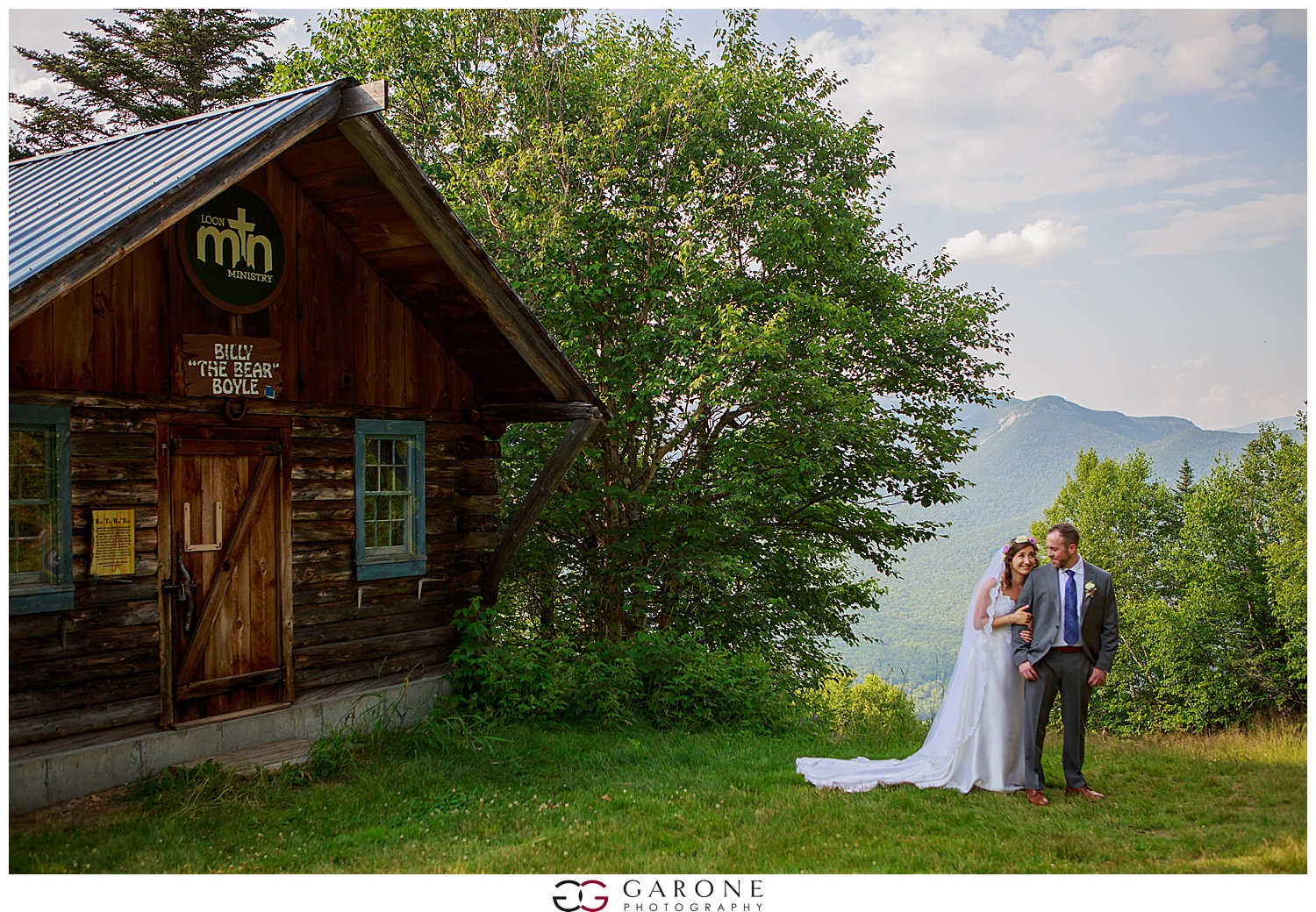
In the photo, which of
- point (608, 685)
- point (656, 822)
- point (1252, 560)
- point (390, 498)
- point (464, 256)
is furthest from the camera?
point (1252, 560)

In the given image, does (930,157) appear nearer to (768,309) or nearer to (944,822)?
(768,309)

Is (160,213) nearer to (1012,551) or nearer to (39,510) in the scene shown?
(39,510)

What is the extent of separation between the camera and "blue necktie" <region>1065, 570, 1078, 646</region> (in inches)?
252

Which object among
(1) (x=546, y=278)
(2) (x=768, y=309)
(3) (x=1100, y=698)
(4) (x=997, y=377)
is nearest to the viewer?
(1) (x=546, y=278)

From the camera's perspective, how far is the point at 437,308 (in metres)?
8.40

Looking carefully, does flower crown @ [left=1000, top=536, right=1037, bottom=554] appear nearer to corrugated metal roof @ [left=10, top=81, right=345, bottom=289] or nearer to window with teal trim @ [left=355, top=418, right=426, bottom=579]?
window with teal trim @ [left=355, top=418, right=426, bottom=579]

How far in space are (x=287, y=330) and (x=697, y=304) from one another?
607 centimetres

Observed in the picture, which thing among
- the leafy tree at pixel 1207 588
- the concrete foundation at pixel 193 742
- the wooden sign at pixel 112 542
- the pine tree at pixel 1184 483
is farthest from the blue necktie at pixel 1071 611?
the pine tree at pixel 1184 483

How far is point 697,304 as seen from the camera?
1247 cm

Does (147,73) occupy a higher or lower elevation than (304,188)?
higher

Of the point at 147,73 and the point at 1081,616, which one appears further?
the point at 147,73

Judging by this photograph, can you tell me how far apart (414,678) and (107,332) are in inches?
150

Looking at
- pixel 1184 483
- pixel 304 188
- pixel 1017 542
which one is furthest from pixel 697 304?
pixel 1184 483

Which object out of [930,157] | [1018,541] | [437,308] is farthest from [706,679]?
[930,157]
